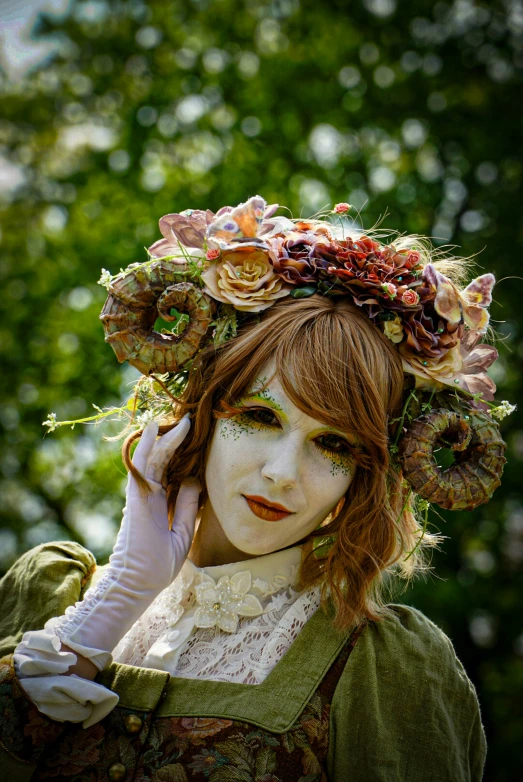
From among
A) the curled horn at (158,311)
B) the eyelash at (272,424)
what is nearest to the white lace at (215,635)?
the eyelash at (272,424)

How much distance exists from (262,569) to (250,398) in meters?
0.44

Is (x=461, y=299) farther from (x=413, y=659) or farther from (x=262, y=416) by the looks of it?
(x=413, y=659)

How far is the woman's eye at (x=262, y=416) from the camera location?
2021 millimetres

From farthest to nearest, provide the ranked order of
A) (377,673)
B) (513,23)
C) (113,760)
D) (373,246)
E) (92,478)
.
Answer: (513,23) < (92,478) < (373,246) < (377,673) < (113,760)

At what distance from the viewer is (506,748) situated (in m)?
5.88

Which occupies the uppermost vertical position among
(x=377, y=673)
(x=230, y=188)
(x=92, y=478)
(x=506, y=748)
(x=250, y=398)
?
(x=230, y=188)

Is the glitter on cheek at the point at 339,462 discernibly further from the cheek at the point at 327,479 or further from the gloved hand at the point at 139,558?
the gloved hand at the point at 139,558

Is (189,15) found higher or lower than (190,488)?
higher

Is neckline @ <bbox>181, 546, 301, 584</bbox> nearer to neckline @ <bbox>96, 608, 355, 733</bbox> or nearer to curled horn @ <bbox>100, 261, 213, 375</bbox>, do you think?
neckline @ <bbox>96, 608, 355, 733</bbox>

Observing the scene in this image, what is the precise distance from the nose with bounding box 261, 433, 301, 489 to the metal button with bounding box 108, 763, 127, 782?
27.5 inches

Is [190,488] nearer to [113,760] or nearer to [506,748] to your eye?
[113,760]

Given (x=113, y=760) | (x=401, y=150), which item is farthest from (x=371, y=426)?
(x=401, y=150)

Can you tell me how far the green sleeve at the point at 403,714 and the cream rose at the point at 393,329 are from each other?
71 cm

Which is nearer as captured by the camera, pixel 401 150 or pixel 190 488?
pixel 190 488
